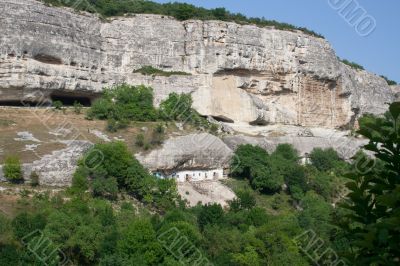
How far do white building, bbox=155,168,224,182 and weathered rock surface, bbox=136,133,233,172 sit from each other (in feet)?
0.89

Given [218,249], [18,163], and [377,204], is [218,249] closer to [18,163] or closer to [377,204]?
[18,163]

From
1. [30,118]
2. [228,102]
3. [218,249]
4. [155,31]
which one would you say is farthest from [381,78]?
[218,249]

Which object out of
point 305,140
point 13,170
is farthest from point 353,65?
point 13,170

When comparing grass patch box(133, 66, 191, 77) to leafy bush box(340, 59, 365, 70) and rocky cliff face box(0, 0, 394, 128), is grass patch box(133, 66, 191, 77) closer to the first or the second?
rocky cliff face box(0, 0, 394, 128)

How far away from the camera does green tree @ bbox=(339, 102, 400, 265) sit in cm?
325

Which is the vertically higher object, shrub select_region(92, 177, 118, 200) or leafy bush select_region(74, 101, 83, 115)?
leafy bush select_region(74, 101, 83, 115)

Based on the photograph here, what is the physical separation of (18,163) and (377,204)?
81.3 feet

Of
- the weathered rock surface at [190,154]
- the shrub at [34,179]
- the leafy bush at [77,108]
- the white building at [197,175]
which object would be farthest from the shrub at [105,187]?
the leafy bush at [77,108]

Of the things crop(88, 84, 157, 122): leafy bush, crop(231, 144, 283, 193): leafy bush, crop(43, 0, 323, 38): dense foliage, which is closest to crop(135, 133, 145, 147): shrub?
crop(88, 84, 157, 122): leafy bush

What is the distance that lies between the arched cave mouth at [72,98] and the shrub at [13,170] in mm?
10993

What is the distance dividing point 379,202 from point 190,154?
2971cm

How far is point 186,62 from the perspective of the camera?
133 feet

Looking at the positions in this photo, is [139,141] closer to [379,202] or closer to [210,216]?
[210,216]

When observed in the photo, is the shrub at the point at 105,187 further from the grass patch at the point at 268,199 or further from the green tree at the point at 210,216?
the grass patch at the point at 268,199
